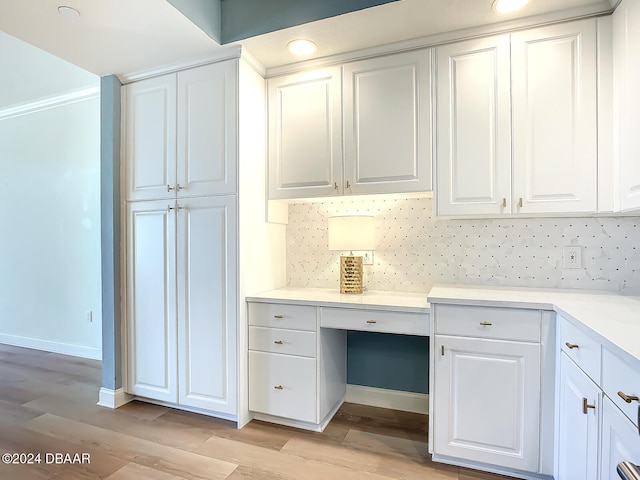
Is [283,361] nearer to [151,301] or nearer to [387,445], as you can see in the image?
[387,445]

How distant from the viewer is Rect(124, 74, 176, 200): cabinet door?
2334 mm

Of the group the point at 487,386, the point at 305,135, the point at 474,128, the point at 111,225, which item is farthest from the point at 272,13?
the point at 487,386

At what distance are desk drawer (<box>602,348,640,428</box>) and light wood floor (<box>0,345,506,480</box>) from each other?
945mm

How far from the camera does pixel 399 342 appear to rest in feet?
7.85

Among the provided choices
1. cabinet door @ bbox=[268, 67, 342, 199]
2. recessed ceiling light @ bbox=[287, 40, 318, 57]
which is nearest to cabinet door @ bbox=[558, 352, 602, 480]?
cabinet door @ bbox=[268, 67, 342, 199]

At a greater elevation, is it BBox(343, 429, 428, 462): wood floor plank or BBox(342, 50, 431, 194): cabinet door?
BBox(342, 50, 431, 194): cabinet door

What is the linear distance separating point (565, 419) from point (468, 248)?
3.44 ft

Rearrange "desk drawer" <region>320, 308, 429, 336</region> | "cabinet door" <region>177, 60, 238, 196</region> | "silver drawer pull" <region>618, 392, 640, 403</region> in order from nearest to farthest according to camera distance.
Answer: "silver drawer pull" <region>618, 392, 640, 403</region> → "desk drawer" <region>320, 308, 429, 336</region> → "cabinet door" <region>177, 60, 238, 196</region>

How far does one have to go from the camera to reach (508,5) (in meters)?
1.71

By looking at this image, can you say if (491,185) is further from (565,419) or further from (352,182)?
(565,419)

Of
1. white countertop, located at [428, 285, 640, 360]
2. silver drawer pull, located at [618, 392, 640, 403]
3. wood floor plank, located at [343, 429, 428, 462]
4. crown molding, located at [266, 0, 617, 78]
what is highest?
crown molding, located at [266, 0, 617, 78]

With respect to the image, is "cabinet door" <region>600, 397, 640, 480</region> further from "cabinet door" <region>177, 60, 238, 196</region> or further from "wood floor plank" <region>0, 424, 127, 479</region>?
"wood floor plank" <region>0, 424, 127, 479</region>

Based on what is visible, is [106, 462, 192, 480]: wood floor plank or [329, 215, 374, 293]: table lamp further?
[329, 215, 374, 293]: table lamp

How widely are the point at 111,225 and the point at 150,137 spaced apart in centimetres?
68
